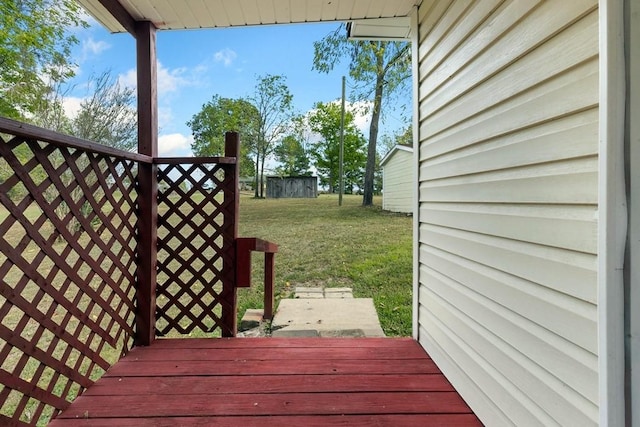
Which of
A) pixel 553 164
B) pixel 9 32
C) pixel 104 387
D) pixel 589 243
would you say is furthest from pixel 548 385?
pixel 9 32

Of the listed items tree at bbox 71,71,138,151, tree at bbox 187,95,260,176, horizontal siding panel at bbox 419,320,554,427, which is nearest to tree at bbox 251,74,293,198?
tree at bbox 187,95,260,176

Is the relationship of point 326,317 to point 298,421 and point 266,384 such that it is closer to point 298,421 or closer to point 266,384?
point 266,384

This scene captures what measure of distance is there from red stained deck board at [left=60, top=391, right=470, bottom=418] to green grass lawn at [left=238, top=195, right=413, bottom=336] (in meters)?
1.40

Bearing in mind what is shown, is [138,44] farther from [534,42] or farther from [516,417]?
[516,417]

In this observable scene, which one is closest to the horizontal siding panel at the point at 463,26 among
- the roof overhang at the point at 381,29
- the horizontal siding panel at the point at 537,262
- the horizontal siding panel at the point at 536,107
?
the horizontal siding panel at the point at 536,107

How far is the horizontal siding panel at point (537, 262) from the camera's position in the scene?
2.85 feet

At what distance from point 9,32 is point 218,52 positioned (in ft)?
12.0

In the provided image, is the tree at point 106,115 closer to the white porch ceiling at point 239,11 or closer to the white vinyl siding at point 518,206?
the white porch ceiling at point 239,11

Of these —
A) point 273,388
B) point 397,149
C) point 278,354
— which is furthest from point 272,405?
point 397,149

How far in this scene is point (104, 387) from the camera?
162cm

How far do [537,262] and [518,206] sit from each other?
7.6 inches

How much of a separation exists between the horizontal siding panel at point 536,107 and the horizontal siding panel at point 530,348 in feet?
2.07

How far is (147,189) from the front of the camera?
83.3 inches
